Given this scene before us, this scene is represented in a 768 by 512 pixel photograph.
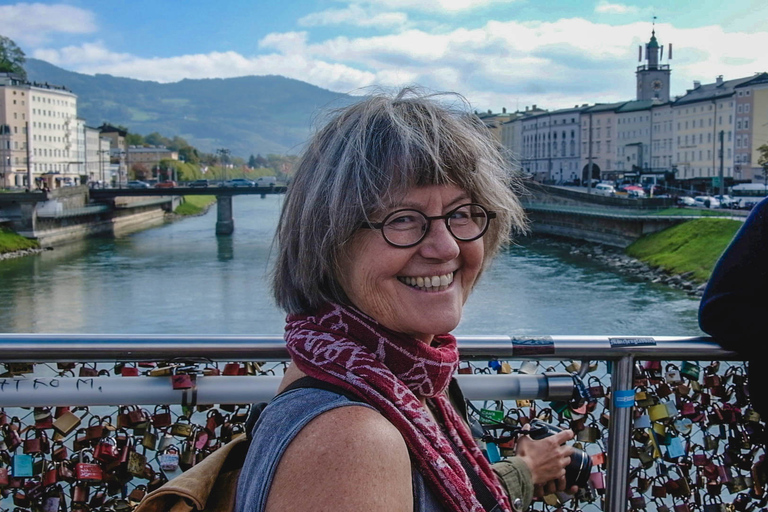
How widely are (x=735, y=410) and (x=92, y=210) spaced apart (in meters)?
51.6

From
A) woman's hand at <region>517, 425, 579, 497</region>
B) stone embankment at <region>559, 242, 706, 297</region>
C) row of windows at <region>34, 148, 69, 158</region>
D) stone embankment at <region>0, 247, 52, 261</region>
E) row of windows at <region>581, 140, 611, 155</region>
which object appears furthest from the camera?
row of windows at <region>581, 140, 611, 155</region>

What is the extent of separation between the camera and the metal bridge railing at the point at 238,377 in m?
1.82

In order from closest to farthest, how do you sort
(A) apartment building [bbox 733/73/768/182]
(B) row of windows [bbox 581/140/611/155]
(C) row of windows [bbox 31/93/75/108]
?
1. (A) apartment building [bbox 733/73/768/182]
2. (C) row of windows [bbox 31/93/75/108]
3. (B) row of windows [bbox 581/140/611/155]

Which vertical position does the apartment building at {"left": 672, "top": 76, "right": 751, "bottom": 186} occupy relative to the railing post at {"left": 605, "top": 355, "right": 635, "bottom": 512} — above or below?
above

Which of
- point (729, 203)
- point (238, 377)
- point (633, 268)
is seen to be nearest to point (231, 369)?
point (238, 377)

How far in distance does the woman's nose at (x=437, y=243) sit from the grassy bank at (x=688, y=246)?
26192mm

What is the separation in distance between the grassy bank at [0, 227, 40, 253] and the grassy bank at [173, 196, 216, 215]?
100ft

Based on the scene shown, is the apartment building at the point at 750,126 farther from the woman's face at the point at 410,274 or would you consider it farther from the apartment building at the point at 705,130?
the woman's face at the point at 410,274

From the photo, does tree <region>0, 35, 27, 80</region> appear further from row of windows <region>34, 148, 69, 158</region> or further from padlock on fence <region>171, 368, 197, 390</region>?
padlock on fence <region>171, 368, 197, 390</region>

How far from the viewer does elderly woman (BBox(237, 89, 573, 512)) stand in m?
1.13

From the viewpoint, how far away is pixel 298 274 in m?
1.39

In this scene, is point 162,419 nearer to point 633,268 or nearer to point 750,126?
point 633,268

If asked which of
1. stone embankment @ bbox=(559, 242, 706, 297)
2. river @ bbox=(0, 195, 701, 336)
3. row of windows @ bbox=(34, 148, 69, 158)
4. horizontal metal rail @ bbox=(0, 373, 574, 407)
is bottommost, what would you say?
river @ bbox=(0, 195, 701, 336)

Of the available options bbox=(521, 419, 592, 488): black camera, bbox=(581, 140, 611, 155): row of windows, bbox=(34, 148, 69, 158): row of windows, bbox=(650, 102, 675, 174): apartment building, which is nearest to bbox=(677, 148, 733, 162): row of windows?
bbox=(650, 102, 675, 174): apartment building
